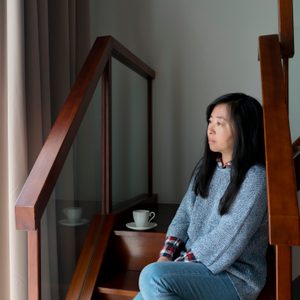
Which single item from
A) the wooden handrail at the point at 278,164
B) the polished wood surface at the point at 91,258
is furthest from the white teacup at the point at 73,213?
the wooden handrail at the point at 278,164

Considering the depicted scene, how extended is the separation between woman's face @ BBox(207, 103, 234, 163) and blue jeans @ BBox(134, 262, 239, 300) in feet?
1.39

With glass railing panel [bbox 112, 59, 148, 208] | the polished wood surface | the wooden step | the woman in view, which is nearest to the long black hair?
the woman

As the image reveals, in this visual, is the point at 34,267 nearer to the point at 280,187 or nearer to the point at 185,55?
the point at 280,187

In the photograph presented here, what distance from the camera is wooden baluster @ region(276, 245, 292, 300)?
74cm

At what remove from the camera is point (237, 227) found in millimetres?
1130

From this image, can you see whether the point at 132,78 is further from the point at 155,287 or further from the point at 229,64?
the point at 155,287

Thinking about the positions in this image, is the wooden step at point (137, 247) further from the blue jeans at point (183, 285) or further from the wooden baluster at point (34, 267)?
the wooden baluster at point (34, 267)

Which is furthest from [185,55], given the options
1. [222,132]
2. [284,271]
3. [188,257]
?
[284,271]

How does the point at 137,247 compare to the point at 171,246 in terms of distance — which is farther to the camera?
the point at 137,247

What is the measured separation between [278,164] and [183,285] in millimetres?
548

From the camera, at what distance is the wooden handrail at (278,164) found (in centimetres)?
73

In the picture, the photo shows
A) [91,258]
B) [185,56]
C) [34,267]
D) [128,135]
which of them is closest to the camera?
[34,267]

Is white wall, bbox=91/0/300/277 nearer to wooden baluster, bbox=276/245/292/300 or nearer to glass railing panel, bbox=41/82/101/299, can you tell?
glass railing panel, bbox=41/82/101/299

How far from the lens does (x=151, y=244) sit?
1633 millimetres
